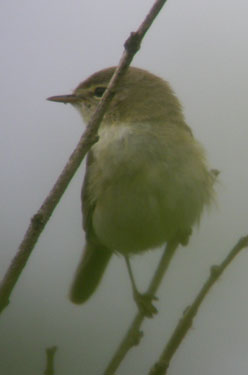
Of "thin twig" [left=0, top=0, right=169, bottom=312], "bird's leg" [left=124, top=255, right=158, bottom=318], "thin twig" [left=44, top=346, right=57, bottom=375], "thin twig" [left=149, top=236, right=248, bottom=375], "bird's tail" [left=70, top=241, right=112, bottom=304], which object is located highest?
"thin twig" [left=0, top=0, right=169, bottom=312]

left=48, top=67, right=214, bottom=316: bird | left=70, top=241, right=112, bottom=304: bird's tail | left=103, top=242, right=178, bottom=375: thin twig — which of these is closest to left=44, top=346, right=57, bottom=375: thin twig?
left=103, top=242, right=178, bottom=375: thin twig

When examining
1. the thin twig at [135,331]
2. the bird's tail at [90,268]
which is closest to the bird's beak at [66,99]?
the bird's tail at [90,268]

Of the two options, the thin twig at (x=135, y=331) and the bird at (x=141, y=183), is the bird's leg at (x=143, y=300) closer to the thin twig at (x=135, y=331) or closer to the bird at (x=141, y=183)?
the thin twig at (x=135, y=331)

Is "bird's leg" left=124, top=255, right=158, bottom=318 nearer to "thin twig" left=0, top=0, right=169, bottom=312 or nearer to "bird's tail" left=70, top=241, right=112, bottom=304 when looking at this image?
"bird's tail" left=70, top=241, right=112, bottom=304

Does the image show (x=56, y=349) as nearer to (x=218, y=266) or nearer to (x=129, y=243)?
(x=218, y=266)

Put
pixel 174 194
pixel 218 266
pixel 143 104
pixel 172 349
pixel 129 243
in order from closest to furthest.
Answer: pixel 172 349, pixel 218 266, pixel 174 194, pixel 129 243, pixel 143 104

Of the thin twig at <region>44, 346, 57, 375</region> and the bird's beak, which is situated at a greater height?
the thin twig at <region>44, 346, 57, 375</region>

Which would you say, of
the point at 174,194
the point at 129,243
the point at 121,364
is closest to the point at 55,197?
the point at 121,364
